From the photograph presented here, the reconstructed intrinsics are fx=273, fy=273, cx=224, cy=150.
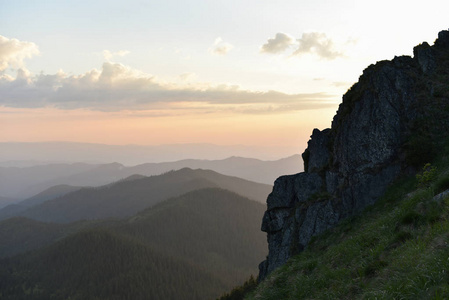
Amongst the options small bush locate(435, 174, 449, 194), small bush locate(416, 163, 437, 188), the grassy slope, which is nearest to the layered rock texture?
the grassy slope

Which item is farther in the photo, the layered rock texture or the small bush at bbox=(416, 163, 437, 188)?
the layered rock texture

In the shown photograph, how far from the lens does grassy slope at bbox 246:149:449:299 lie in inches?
357

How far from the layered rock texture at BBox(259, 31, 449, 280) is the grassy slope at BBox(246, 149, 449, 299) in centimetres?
376

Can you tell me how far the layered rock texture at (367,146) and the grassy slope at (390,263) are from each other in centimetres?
376

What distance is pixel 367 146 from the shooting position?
28000 mm

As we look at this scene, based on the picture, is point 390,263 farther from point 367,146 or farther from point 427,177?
point 367,146

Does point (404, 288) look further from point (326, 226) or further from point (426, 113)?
point (426, 113)

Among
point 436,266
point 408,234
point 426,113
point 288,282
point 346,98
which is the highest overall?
point 346,98

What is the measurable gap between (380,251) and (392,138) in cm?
1668

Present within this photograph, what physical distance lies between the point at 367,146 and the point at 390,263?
60.4 feet

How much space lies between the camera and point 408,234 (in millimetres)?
13633

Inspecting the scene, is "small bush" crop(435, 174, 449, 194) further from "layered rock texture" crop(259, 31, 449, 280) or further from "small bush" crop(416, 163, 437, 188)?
"layered rock texture" crop(259, 31, 449, 280)

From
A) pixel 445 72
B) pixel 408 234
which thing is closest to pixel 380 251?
pixel 408 234

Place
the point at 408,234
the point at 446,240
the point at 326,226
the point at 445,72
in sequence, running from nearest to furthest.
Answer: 1. the point at 446,240
2. the point at 408,234
3. the point at 326,226
4. the point at 445,72
